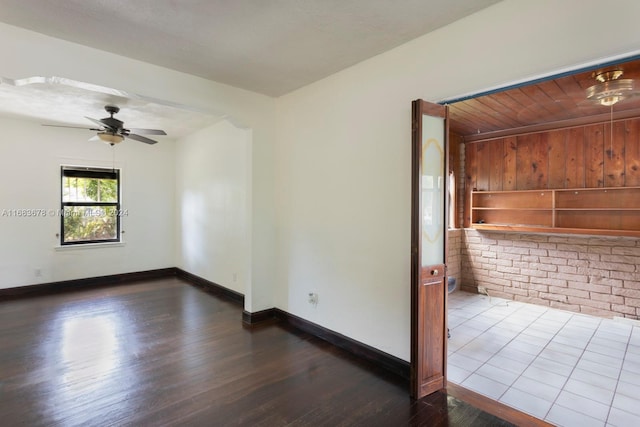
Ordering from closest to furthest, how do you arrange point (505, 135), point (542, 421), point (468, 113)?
1. point (542, 421)
2. point (468, 113)
3. point (505, 135)

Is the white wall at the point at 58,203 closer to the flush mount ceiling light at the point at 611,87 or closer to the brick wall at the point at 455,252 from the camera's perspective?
the brick wall at the point at 455,252

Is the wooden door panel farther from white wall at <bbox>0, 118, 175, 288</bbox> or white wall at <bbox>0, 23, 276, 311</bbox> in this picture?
white wall at <bbox>0, 118, 175, 288</bbox>

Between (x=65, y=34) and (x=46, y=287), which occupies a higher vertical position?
(x=65, y=34)

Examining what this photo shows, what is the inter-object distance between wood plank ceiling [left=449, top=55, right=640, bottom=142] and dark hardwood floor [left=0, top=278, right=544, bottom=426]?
9.54 ft

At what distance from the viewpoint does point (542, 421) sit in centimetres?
217

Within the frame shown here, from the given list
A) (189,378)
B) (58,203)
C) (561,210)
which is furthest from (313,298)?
(58,203)

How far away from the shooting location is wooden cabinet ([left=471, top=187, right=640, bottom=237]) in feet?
13.9

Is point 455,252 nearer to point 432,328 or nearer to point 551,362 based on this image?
point 551,362

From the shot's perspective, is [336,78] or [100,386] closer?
[100,386]

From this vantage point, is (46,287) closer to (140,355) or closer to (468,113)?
(140,355)

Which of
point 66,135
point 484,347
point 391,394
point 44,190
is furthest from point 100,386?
point 66,135

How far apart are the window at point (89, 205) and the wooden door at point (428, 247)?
5.80m

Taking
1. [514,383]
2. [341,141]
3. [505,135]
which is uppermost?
[505,135]

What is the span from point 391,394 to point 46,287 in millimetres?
5820
